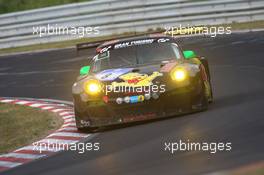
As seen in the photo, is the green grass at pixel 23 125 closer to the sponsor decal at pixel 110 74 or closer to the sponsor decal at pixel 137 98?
the sponsor decal at pixel 110 74

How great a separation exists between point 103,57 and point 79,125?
52.8 inches

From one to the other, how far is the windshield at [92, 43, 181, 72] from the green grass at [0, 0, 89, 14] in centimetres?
1991

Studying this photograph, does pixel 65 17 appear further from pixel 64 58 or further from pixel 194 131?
pixel 194 131

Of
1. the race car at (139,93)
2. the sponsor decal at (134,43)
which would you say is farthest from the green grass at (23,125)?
the sponsor decal at (134,43)

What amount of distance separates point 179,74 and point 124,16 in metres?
16.6

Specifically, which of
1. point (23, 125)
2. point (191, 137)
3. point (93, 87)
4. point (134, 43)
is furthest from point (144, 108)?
point (23, 125)

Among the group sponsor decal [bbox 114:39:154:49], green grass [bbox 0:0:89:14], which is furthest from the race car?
green grass [bbox 0:0:89:14]

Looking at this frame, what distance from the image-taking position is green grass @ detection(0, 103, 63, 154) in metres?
9.74

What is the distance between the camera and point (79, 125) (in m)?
9.40

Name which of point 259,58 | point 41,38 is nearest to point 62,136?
point 259,58

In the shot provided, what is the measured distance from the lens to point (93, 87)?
9234 millimetres

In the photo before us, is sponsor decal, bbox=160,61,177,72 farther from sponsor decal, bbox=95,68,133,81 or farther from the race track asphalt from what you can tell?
the race track asphalt

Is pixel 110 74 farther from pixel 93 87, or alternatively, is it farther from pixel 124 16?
pixel 124 16

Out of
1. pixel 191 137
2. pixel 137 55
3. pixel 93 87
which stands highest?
pixel 137 55
